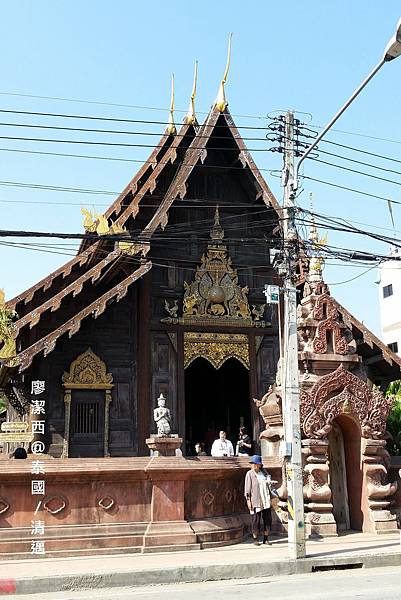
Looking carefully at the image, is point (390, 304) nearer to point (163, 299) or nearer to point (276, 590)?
point (163, 299)

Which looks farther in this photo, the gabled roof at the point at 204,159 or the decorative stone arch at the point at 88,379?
the gabled roof at the point at 204,159

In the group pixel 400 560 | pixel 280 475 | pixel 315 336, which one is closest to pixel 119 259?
pixel 315 336

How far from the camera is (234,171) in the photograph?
19891mm

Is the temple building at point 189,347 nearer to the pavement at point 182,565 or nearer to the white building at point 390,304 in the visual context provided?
the pavement at point 182,565

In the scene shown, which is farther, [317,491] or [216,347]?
[216,347]

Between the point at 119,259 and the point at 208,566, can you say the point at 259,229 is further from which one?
the point at 208,566

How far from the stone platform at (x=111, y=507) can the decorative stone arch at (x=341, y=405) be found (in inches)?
100

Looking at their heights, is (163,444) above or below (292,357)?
below

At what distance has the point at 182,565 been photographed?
34.0 feet

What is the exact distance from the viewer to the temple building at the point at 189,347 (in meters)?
13.9

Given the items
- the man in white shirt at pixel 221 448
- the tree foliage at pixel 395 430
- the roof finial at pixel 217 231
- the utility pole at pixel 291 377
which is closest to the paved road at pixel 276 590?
the utility pole at pixel 291 377

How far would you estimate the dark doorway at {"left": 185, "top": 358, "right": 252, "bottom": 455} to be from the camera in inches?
942

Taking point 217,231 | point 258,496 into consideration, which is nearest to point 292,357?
point 258,496

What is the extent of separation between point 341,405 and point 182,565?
5490 millimetres
